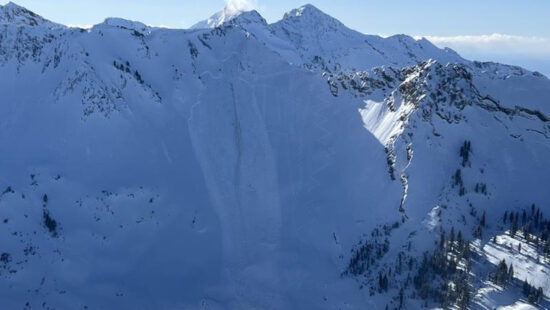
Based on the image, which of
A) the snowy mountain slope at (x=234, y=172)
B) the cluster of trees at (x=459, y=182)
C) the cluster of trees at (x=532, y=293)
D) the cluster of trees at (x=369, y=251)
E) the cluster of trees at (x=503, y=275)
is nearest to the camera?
the cluster of trees at (x=532, y=293)

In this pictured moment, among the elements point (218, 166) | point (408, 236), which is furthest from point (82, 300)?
point (408, 236)

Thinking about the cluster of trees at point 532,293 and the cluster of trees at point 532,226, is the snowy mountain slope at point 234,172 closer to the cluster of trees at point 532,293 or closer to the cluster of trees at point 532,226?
the cluster of trees at point 532,293

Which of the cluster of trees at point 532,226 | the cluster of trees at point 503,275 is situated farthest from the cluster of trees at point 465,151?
the cluster of trees at point 503,275

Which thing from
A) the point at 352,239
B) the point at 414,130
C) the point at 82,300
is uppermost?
the point at 414,130

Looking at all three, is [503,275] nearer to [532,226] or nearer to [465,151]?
[532,226]

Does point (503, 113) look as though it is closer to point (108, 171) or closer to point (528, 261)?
point (528, 261)

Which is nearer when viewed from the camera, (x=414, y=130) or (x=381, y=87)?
(x=414, y=130)
